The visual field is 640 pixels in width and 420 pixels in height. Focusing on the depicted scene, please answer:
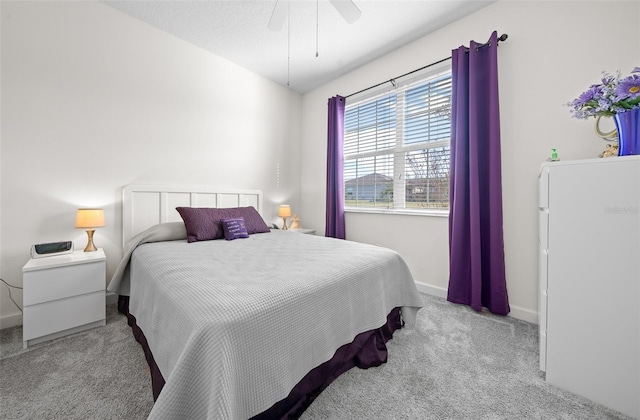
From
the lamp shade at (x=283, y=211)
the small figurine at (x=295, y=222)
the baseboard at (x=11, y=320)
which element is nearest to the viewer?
the baseboard at (x=11, y=320)

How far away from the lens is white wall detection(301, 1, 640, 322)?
1.75m

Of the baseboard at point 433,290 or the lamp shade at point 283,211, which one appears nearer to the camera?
the baseboard at point 433,290

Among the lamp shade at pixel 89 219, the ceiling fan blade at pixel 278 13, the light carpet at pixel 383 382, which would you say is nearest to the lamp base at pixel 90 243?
the lamp shade at pixel 89 219

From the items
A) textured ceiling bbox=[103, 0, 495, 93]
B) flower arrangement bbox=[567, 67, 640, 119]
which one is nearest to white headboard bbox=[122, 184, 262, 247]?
textured ceiling bbox=[103, 0, 495, 93]

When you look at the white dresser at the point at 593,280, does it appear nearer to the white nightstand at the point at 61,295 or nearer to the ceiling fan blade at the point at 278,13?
the ceiling fan blade at the point at 278,13

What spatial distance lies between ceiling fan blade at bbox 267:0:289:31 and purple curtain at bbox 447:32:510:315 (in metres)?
1.62

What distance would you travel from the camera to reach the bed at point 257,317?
2.67ft

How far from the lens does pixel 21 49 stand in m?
1.93

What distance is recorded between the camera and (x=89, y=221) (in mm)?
2010

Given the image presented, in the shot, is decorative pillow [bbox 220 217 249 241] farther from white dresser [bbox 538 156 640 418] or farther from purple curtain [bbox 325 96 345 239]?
white dresser [bbox 538 156 640 418]

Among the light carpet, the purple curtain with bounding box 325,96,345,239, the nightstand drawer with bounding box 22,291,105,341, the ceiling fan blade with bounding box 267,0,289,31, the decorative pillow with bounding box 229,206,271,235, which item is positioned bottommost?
the light carpet

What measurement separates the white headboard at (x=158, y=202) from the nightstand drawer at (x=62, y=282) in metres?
0.54

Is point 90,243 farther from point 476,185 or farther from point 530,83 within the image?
point 530,83

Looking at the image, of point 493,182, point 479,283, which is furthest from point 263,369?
point 493,182
